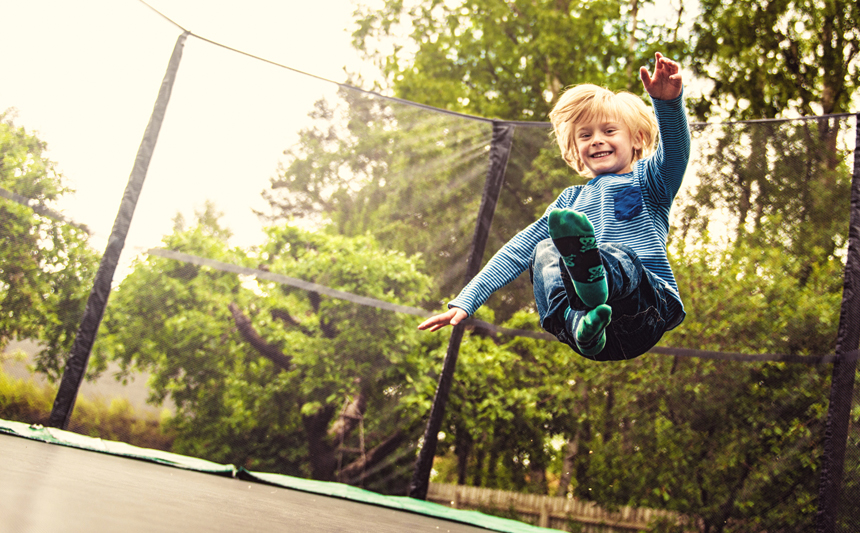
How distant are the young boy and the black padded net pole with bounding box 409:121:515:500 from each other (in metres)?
1.30

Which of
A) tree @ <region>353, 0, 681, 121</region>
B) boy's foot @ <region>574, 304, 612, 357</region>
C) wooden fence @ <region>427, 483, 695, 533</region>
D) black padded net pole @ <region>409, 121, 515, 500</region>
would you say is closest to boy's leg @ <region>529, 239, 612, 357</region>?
boy's foot @ <region>574, 304, 612, 357</region>

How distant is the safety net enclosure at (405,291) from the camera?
2.38m

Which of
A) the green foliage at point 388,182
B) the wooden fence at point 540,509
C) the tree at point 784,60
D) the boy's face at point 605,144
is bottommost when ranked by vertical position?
the wooden fence at point 540,509

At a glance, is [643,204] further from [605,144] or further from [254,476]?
[254,476]

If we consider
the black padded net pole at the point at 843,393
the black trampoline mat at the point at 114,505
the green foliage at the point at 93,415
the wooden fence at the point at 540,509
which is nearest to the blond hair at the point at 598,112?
the black trampoline mat at the point at 114,505

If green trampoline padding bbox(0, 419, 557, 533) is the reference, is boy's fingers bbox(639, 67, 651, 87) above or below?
above

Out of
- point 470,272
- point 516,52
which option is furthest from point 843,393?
point 516,52

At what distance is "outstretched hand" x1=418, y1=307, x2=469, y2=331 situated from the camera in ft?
3.61

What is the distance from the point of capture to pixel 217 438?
99.3 inches

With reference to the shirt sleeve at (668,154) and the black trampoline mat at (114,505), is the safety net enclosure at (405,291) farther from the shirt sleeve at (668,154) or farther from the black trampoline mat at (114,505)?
the shirt sleeve at (668,154)

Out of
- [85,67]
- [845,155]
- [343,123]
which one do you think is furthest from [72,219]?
[845,155]

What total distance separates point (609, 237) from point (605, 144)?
21 centimetres

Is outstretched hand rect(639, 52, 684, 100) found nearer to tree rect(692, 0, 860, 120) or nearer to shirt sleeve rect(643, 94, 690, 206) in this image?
shirt sleeve rect(643, 94, 690, 206)

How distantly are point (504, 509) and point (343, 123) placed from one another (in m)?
2.18
